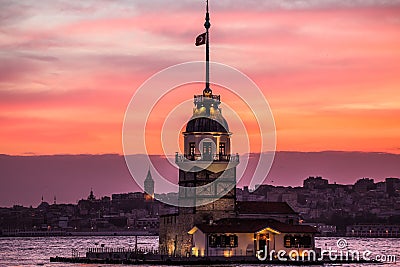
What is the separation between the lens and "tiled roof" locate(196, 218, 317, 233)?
9681 centimetres

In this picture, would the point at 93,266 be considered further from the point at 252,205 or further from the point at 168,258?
the point at 252,205

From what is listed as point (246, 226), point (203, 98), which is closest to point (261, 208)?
point (246, 226)

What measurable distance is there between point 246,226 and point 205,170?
686 cm

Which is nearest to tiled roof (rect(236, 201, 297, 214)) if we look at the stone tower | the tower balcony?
the stone tower

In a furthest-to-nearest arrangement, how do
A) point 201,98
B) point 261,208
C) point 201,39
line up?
point 201,39 < point 201,98 < point 261,208

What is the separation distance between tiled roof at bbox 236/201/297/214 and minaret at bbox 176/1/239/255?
2160 millimetres

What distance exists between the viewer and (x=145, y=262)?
321ft

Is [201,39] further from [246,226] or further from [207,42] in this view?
[246,226]

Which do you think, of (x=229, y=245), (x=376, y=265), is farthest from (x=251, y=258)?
(x=376, y=265)

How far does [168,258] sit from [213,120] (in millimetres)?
14002

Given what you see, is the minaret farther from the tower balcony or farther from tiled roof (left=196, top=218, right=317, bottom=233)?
tiled roof (left=196, top=218, right=317, bottom=233)

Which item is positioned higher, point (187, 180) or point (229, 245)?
point (187, 180)

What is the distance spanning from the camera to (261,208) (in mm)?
104688

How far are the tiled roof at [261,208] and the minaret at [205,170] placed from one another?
216cm
